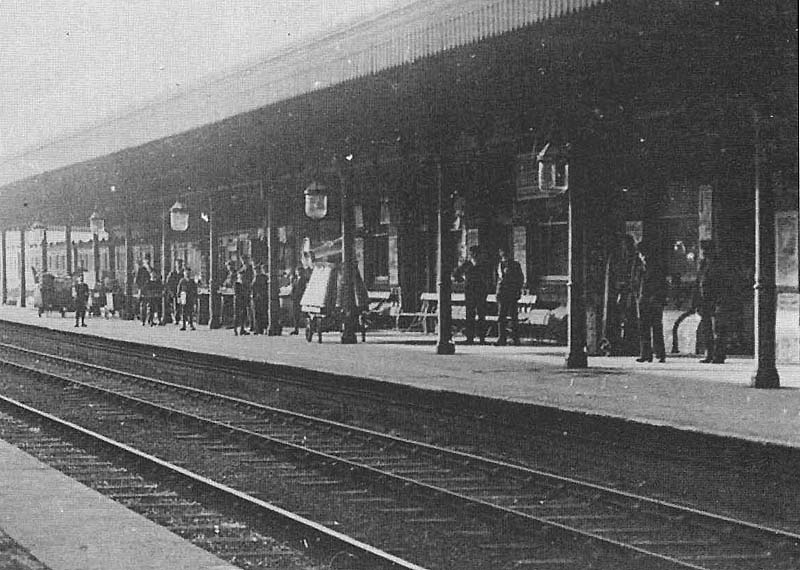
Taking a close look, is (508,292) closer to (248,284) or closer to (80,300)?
(248,284)

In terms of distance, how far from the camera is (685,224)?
680 inches

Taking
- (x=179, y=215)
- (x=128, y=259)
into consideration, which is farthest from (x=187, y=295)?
(x=128, y=259)

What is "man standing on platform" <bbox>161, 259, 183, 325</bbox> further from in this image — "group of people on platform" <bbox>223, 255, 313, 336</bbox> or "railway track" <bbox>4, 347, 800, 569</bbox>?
"railway track" <bbox>4, 347, 800, 569</bbox>

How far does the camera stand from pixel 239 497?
7777 mm

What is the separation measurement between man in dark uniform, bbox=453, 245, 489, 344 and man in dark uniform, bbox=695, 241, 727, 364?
431 centimetres

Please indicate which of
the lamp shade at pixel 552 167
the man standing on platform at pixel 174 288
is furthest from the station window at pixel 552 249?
the man standing on platform at pixel 174 288

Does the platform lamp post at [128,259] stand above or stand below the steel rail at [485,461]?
above

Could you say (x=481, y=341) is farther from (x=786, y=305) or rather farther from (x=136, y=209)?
(x=136, y=209)

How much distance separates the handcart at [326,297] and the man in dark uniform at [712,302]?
6.77 metres

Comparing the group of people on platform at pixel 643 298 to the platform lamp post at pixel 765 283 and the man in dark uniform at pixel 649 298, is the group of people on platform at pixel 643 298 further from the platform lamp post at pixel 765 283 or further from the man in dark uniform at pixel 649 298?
the platform lamp post at pixel 765 283

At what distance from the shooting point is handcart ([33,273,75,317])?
117 ft

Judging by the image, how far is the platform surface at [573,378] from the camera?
33.1 ft

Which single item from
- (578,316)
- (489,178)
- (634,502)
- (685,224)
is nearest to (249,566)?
(634,502)

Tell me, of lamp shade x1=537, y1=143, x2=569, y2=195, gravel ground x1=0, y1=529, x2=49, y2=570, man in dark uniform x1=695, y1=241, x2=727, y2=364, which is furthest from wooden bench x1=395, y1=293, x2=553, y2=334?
gravel ground x1=0, y1=529, x2=49, y2=570
